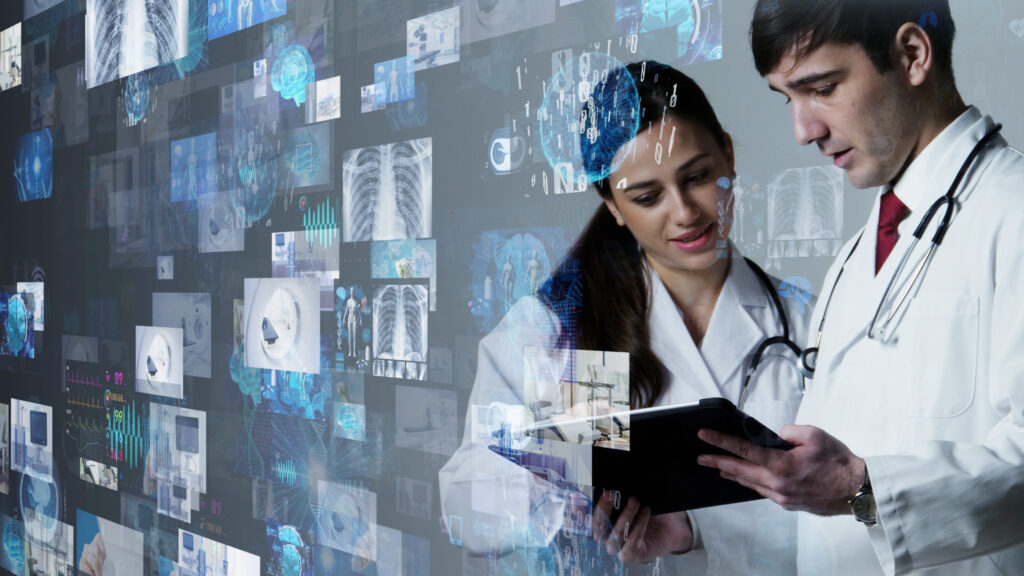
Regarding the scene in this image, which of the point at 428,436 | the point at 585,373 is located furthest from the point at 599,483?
the point at 428,436

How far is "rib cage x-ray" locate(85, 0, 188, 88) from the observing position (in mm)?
2025

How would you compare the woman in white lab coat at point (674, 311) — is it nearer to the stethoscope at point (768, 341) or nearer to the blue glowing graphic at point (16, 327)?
the stethoscope at point (768, 341)

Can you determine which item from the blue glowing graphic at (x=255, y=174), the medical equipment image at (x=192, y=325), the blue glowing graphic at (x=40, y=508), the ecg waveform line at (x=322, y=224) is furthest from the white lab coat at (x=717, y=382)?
the blue glowing graphic at (x=40, y=508)

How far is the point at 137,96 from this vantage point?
2.16 metres

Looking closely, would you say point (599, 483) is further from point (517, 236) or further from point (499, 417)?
point (517, 236)

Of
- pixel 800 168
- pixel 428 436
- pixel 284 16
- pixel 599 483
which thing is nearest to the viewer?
pixel 800 168

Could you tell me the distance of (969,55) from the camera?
89 cm

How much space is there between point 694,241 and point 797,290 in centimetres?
16

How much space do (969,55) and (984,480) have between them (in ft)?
1.51

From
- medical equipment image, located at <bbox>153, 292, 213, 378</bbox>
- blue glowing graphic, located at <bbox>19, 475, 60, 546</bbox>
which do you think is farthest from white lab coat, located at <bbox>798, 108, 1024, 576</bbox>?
blue glowing graphic, located at <bbox>19, 475, 60, 546</bbox>

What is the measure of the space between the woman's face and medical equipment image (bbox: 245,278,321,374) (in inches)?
30.9

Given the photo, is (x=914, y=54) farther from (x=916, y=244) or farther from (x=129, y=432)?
(x=129, y=432)

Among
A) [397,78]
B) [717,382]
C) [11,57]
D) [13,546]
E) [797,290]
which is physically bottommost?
[13,546]

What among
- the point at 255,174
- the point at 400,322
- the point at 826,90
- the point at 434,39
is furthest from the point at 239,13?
the point at 826,90
